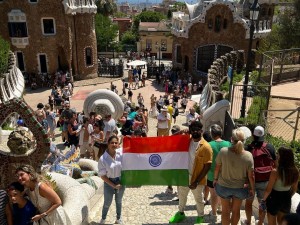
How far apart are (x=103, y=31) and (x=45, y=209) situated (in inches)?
1988

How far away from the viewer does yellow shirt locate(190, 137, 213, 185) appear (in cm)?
593

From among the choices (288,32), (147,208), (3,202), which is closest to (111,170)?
(147,208)

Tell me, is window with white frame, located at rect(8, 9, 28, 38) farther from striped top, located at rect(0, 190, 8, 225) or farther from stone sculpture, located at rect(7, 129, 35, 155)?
striped top, located at rect(0, 190, 8, 225)

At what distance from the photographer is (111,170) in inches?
247

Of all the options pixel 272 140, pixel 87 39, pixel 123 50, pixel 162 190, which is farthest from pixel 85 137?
pixel 123 50

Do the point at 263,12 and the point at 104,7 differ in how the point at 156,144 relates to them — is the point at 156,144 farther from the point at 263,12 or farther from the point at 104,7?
the point at 104,7

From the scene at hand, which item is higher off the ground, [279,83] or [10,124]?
[279,83]

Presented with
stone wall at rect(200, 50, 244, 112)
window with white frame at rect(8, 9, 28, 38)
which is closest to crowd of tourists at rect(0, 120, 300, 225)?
stone wall at rect(200, 50, 244, 112)

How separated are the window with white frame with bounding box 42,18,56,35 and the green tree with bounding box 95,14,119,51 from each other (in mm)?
22138

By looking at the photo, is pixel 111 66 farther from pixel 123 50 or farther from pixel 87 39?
pixel 123 50

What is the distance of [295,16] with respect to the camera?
2716cm

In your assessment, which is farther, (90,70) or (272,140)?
(90,70)

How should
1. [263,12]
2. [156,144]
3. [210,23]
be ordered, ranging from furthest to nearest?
[263,12], [210,23], [156,144]

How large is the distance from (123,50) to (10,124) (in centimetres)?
4897
